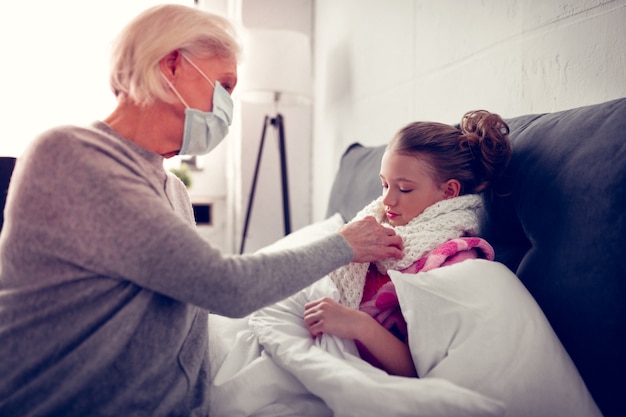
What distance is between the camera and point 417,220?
1163 millimetres

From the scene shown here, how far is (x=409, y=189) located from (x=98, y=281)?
2.24 ft

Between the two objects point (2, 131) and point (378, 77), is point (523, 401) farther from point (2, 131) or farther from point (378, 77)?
point (2, 131)

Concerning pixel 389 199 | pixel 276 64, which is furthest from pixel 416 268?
pixel 276 64

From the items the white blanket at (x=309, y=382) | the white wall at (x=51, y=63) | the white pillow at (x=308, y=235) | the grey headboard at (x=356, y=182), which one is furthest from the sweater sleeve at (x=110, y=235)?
the white wall at (x=51, y=63)

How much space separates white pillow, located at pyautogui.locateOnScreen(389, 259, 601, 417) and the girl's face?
248 millimetres

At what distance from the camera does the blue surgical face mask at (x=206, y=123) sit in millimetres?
1051

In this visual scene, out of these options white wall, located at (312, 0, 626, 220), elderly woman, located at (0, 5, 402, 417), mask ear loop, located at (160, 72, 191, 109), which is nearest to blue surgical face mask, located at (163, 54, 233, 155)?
mask ear loop, located at (160, 72, 191, 109)

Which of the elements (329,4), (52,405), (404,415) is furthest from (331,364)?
(329,4)

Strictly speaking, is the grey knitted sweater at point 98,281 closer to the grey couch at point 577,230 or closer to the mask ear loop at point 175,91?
the mask ear loop at point 175,91

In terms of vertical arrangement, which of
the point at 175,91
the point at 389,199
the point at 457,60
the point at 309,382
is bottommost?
the point at 309,382

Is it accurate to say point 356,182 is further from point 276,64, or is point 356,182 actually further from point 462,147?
point 276,64

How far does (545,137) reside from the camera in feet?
3.43

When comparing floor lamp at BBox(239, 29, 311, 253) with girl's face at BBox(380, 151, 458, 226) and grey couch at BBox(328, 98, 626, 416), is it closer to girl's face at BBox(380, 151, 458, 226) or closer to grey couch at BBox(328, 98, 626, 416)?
girl's face at BBox(380, 151, 458, 226)

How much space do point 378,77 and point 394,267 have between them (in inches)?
55.9
